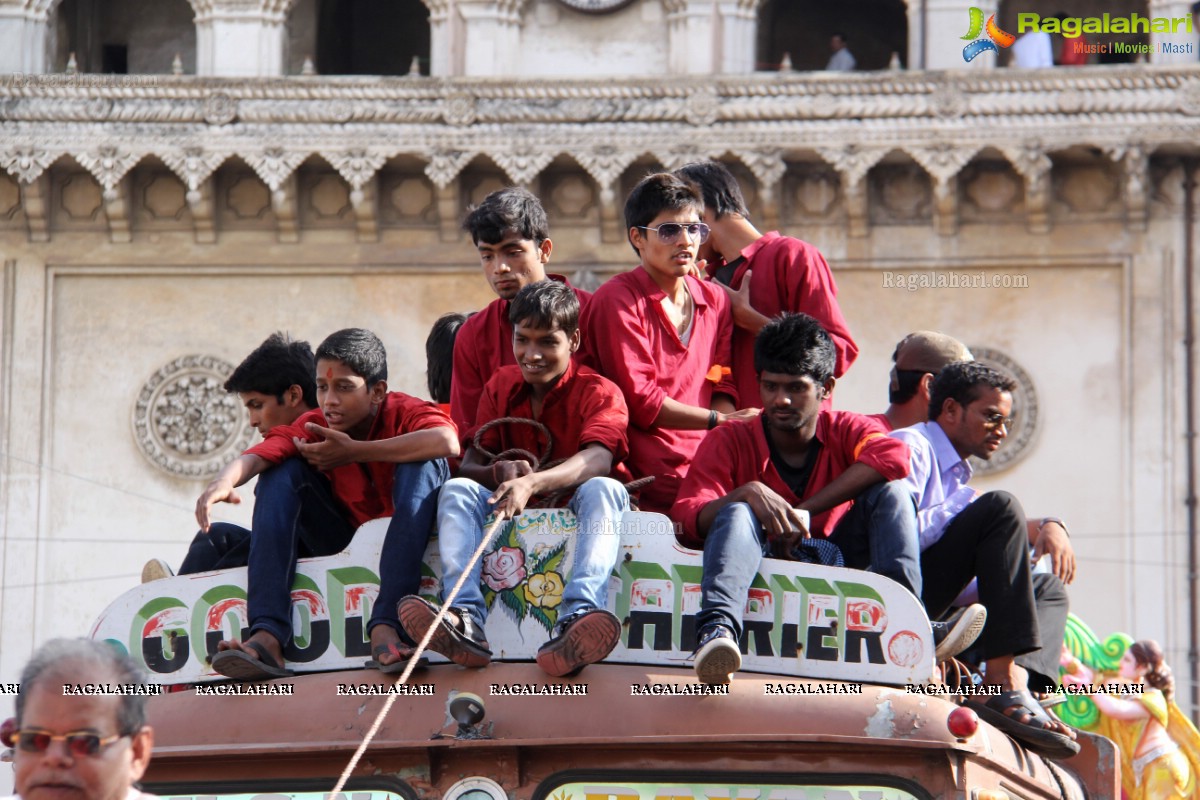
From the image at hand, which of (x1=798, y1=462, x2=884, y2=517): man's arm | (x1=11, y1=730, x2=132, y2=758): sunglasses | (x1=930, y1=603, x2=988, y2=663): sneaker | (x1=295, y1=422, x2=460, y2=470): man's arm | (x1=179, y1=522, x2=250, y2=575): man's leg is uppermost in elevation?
(x1=295, y1=422, x2=460, y2=470): man's arm

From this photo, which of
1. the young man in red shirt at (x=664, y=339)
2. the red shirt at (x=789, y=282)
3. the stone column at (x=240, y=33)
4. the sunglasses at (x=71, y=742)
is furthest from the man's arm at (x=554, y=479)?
the stone column at (x=240, y=33)

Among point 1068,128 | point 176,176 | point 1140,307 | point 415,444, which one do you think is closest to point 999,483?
point 1140,307

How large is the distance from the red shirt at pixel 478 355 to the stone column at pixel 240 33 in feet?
47.8

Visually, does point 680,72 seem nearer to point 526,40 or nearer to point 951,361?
point 526,40

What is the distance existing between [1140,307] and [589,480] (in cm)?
1472

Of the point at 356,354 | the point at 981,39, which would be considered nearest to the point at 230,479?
the point at 356,354

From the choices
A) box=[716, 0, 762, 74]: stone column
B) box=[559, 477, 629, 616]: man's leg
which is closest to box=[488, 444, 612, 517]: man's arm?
box=[559, 477, 629, 616]: man's leg

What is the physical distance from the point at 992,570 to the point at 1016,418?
1382cm

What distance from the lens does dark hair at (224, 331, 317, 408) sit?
7.23 m

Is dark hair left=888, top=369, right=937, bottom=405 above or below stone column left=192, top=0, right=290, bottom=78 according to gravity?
below

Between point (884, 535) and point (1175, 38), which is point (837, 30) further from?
point (884, 535)

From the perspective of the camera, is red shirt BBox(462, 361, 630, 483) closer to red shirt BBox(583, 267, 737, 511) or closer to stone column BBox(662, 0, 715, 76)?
red shirt BBox(583, 267, 737, 511)

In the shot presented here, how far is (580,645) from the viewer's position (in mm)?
5160

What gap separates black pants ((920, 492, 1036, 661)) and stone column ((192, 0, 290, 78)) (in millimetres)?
15738
